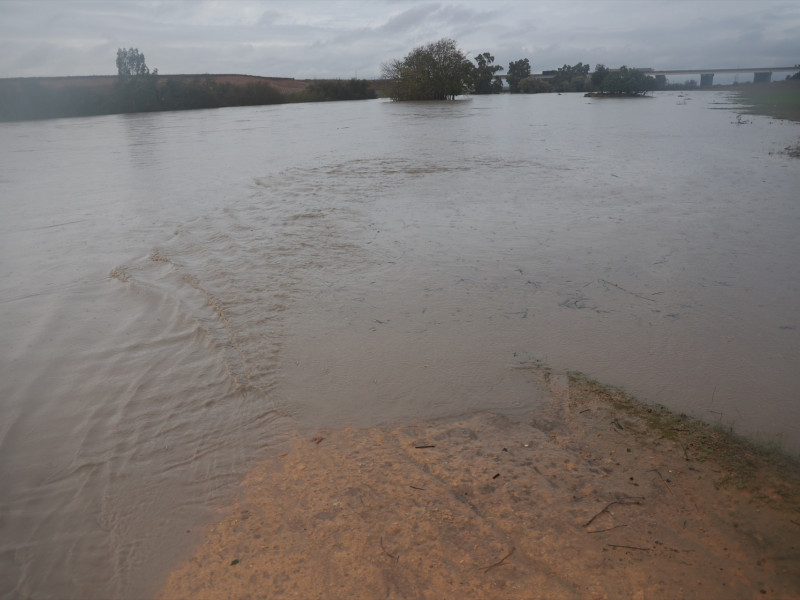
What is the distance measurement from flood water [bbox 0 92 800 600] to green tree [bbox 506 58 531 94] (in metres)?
85.2

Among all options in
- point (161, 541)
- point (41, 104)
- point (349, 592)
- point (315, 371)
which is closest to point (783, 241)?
point (315, 371)

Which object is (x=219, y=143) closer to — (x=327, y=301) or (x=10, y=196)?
(x=10, y=196)

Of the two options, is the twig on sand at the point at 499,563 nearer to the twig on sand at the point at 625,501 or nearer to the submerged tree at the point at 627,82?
the twig on sand at the point at 625,501

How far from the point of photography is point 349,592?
219 cm

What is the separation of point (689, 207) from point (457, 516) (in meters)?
7.64

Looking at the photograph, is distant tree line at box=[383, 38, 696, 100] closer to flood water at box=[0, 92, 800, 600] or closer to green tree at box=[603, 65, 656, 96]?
green tree at box=[603, 65, 656, 96]

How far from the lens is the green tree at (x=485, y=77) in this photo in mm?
77062

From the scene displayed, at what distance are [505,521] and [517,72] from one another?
3839 inches

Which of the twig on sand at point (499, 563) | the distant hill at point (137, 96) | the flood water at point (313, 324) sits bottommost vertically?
the twig on sand at point (499, 563)

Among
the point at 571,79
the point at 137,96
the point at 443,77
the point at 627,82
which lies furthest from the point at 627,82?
the point at 137,96

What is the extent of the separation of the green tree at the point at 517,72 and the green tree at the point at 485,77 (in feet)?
26.1

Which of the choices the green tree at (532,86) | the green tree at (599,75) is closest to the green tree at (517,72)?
the green tree at (532,86)

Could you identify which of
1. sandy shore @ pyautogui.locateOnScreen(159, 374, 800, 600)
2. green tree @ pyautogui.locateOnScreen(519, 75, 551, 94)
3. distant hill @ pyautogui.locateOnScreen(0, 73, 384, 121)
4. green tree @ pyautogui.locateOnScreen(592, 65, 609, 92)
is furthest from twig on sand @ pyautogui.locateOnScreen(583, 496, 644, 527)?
green tree @ pyautogui.locateOnScreen(519, 75, 551, 94)

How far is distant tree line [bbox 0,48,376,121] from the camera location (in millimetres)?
43619
